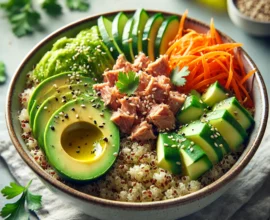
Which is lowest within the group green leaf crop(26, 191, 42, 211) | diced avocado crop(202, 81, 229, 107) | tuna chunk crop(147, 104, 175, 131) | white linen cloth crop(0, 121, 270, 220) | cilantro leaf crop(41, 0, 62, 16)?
white linen cloth crop(0, 121, 270, 220)

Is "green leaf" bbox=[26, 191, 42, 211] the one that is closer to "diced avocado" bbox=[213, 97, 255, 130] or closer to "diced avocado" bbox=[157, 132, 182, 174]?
"diced avocado" bbox=[157, 132, 182, 174]

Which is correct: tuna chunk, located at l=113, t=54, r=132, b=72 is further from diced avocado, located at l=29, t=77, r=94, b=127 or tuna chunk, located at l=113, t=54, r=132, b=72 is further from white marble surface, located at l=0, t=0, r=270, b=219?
white marble surface, located at l=0, t=0, r=270, b=219

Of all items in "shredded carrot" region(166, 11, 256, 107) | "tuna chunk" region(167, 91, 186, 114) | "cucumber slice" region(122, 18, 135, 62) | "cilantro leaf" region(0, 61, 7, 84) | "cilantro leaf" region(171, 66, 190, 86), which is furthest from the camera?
"cilantro leaf" region(0, 61, 7, 84)

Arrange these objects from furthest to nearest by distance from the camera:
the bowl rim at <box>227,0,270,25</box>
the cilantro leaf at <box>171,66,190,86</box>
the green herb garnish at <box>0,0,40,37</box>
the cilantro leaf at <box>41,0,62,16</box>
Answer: the cilantro leaf at <box>41,0,62,16</box> → the green herb garnish at <box>0,0,40,37</box> → the bowl rim at <box>227,0,270,25</box> → the cilantro leaf at <box>171,66,190,86</box>

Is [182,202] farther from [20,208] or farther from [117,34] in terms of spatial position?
[117,34]

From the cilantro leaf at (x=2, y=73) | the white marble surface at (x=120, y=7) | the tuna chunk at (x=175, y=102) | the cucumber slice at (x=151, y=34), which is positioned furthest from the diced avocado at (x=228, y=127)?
the cilantro leaf at (x=2, y=73)

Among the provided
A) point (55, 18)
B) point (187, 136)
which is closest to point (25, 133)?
point (187, 136)

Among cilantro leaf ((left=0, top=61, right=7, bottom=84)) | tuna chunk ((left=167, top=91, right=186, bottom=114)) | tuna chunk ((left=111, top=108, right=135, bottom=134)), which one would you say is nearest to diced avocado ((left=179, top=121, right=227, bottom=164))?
tuna chunk ((left=167, top=91, right=186, bottom=114))

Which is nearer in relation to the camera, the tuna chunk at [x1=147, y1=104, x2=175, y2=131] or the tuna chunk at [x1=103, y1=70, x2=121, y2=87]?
the tuna chunk at [x1=147, y1=104, x2=175, y2=131]

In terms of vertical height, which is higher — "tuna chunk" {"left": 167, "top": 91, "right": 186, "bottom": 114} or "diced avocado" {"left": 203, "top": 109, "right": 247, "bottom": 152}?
"tuna chunk" {"left": 167, "top": 91, "right": 186, "bottom": 114}
